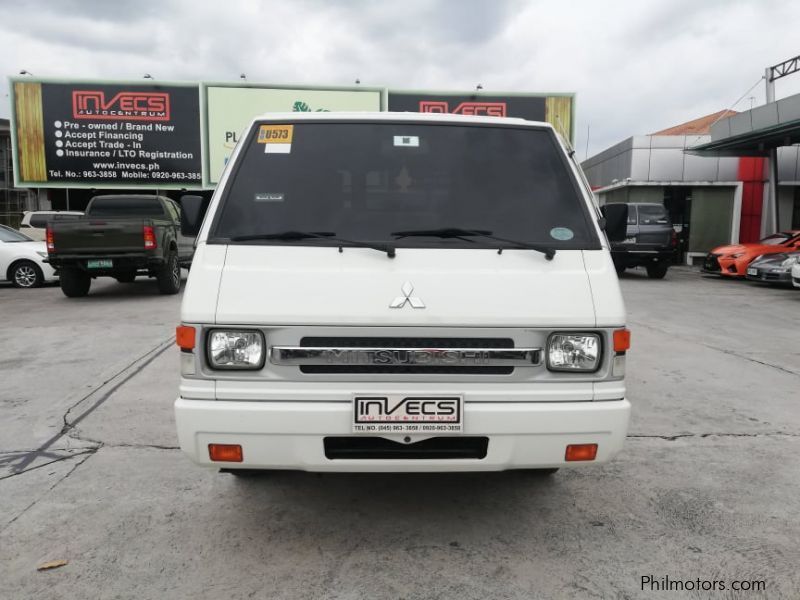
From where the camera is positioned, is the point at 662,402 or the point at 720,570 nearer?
the point at 720,570

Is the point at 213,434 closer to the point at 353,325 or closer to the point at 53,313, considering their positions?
the point at 353,325

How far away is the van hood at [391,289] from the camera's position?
235 centimetres

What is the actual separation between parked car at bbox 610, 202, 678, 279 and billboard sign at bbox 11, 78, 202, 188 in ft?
43.8

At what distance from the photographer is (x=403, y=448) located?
2.38m

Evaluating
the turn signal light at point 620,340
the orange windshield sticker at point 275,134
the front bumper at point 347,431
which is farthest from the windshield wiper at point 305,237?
the turn signal light at point 620,340

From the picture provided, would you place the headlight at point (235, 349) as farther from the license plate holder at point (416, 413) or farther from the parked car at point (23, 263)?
the parked car at point (23, 263)

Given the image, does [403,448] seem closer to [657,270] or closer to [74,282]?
[74,282]

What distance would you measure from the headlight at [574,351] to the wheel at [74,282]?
33.6ft

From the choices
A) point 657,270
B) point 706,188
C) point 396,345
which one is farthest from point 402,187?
point 706,188

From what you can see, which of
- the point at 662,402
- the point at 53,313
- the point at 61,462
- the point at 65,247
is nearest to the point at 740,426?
the point at 662,402

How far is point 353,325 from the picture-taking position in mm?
2342

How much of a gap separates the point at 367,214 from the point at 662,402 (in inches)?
126

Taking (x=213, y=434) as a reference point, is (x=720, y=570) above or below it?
below

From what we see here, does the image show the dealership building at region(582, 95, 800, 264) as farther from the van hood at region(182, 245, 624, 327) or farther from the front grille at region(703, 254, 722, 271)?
the van hood at region(182, 245, 624, 327)
